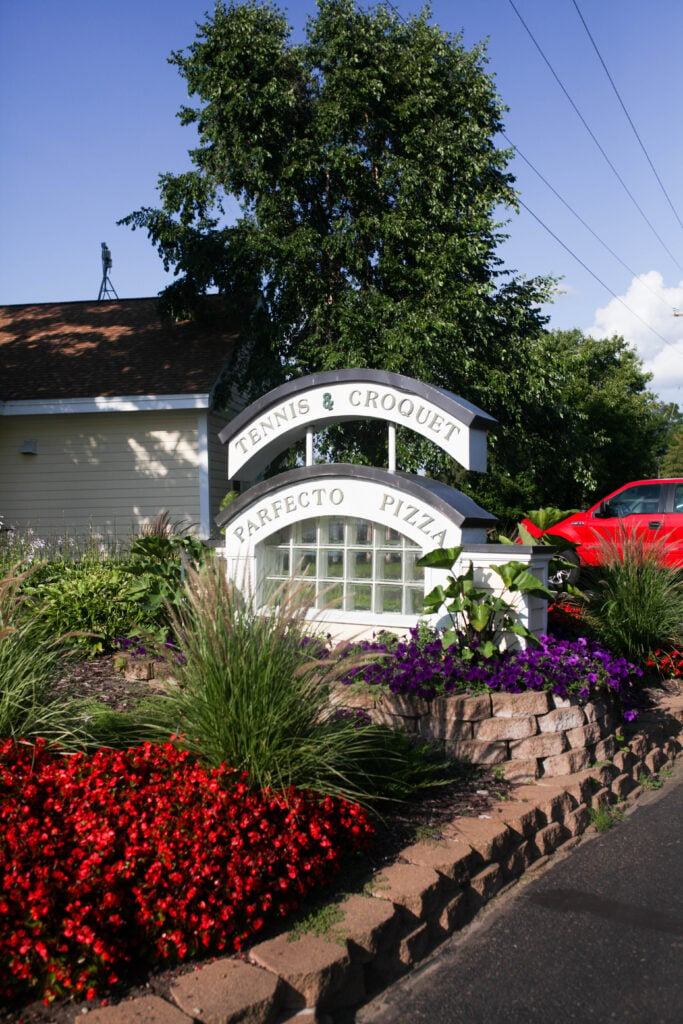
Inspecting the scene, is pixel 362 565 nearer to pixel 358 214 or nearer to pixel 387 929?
pixel 387 929

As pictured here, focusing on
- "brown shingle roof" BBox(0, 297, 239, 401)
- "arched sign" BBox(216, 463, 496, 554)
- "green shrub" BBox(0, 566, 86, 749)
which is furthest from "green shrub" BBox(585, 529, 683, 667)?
"brown shingle roof" BBox(0, 297, 239, 401)

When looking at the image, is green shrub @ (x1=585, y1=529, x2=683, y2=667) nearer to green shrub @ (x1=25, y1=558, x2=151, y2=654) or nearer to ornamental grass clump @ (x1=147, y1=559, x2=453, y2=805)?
ornamental grass clump @ (x1=147, y1=559, x2=453, y2=805)

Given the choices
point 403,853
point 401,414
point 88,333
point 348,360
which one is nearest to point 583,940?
point 403,853

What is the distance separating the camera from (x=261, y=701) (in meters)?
4.22

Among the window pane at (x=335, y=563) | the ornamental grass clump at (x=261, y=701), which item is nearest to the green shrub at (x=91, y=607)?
the window pane at (x=335, y=563)

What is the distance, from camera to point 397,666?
6234 mm

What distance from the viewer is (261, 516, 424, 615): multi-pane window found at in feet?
24.1

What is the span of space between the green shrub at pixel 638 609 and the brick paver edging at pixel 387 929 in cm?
222

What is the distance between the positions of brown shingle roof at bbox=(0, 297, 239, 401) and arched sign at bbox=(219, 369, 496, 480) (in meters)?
6.40

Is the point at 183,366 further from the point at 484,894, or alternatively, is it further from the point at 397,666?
the point at 484,894

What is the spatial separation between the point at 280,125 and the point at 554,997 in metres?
14.2

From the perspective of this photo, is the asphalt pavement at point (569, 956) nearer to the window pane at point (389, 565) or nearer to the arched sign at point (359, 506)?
the arched sign at point (359, 506)

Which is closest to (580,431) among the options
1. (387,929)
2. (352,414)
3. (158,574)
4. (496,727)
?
(352,414)

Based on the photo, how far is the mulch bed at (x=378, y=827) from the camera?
3.19 meters
